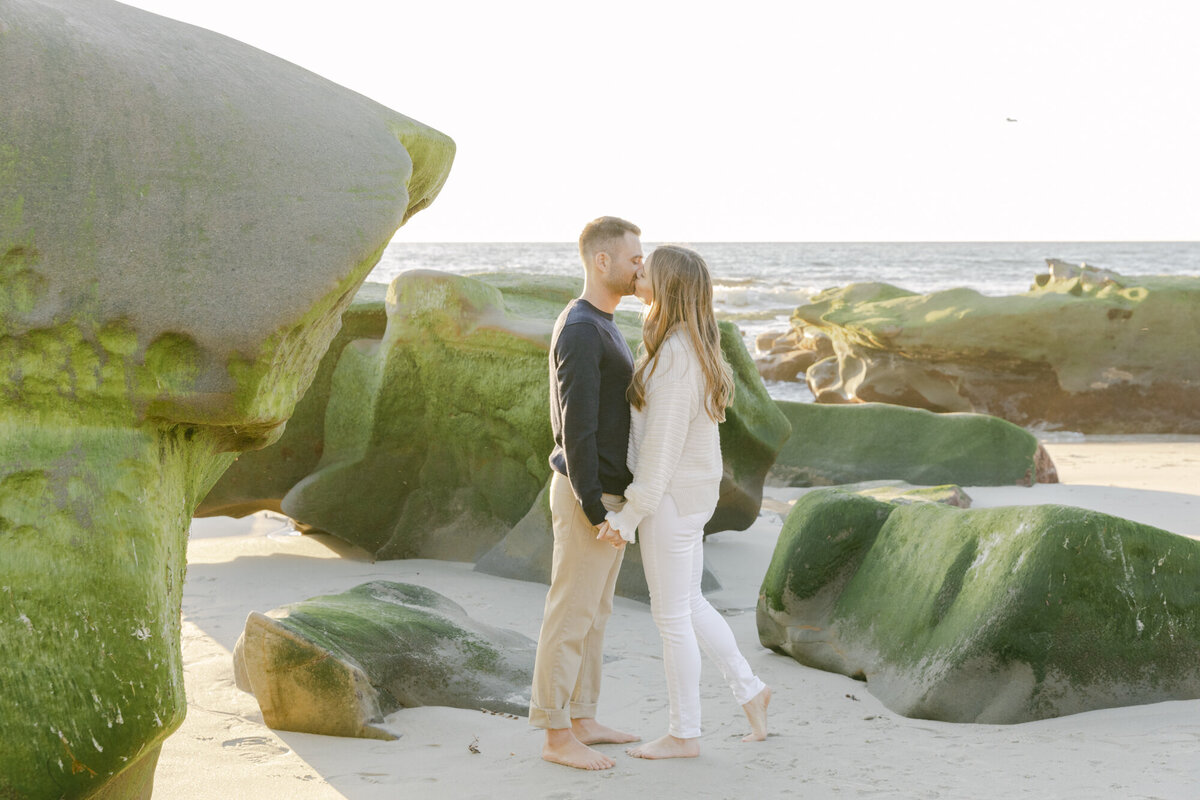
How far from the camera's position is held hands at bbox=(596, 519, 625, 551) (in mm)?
3758

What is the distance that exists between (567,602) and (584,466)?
1.63 ft

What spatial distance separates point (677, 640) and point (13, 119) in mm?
2489

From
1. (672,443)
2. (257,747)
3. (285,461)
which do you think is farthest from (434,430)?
(672,443)

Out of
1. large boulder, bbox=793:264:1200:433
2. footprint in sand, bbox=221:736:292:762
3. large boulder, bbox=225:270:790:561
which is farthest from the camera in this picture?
large boulder, bbox=793:264:1200:433

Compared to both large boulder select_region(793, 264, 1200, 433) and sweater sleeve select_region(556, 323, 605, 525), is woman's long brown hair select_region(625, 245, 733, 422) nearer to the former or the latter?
sweater sleeve select_region(556, 323, 605, 525)

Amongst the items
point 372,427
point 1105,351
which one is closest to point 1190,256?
point 1105,351

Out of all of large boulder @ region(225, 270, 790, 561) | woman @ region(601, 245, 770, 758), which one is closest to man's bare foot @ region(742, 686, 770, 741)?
woman @ region(601, 245, 770, 758)

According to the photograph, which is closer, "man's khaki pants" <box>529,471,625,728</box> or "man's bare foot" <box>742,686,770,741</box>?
"man's khaki pants" <box>529,471,625,728</box>

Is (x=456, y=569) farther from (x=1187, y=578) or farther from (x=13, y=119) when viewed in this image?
(x=13, y=119)

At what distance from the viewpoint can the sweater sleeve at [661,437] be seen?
12.3ft

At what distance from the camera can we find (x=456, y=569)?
22.4ft

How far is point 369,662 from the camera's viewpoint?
165 inches

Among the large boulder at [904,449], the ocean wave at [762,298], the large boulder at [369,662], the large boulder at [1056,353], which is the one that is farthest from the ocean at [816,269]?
the large boulder at [369,662]

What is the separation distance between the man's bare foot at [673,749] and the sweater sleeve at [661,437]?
0.70 m
